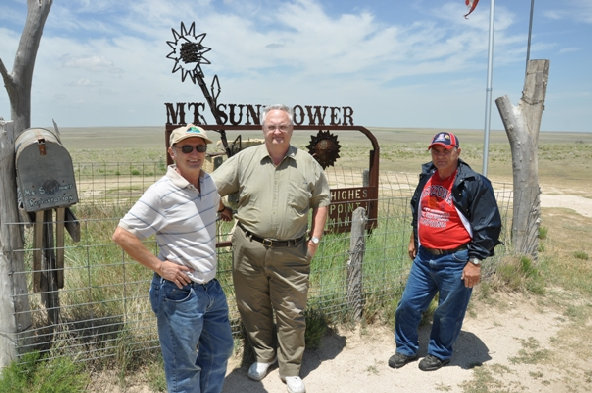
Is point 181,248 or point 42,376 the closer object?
point 181,248

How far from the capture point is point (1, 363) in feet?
9.59

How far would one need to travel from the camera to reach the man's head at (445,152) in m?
3.21

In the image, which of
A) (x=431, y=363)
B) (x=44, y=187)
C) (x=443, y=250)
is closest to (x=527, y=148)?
(x=443, y=250)

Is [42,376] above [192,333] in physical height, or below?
below

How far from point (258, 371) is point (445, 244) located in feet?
5.55

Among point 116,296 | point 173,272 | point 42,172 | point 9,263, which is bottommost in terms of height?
point 116,296

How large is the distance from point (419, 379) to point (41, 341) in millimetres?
2806

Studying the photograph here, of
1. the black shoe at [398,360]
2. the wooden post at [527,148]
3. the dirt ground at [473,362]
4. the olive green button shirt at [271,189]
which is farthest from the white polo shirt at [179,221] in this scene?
the wooden post at [527,148]

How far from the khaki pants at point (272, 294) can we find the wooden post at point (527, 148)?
354 cm

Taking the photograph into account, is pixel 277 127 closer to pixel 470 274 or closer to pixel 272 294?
pixel 272 294

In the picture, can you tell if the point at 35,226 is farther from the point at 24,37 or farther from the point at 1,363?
the point at 24,37

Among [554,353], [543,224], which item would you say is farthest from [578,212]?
[554,353]

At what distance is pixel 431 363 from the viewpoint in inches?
141

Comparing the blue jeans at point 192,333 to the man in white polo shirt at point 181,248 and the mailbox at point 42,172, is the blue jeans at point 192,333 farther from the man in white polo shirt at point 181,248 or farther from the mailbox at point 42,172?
the mailbox at point 42,172
